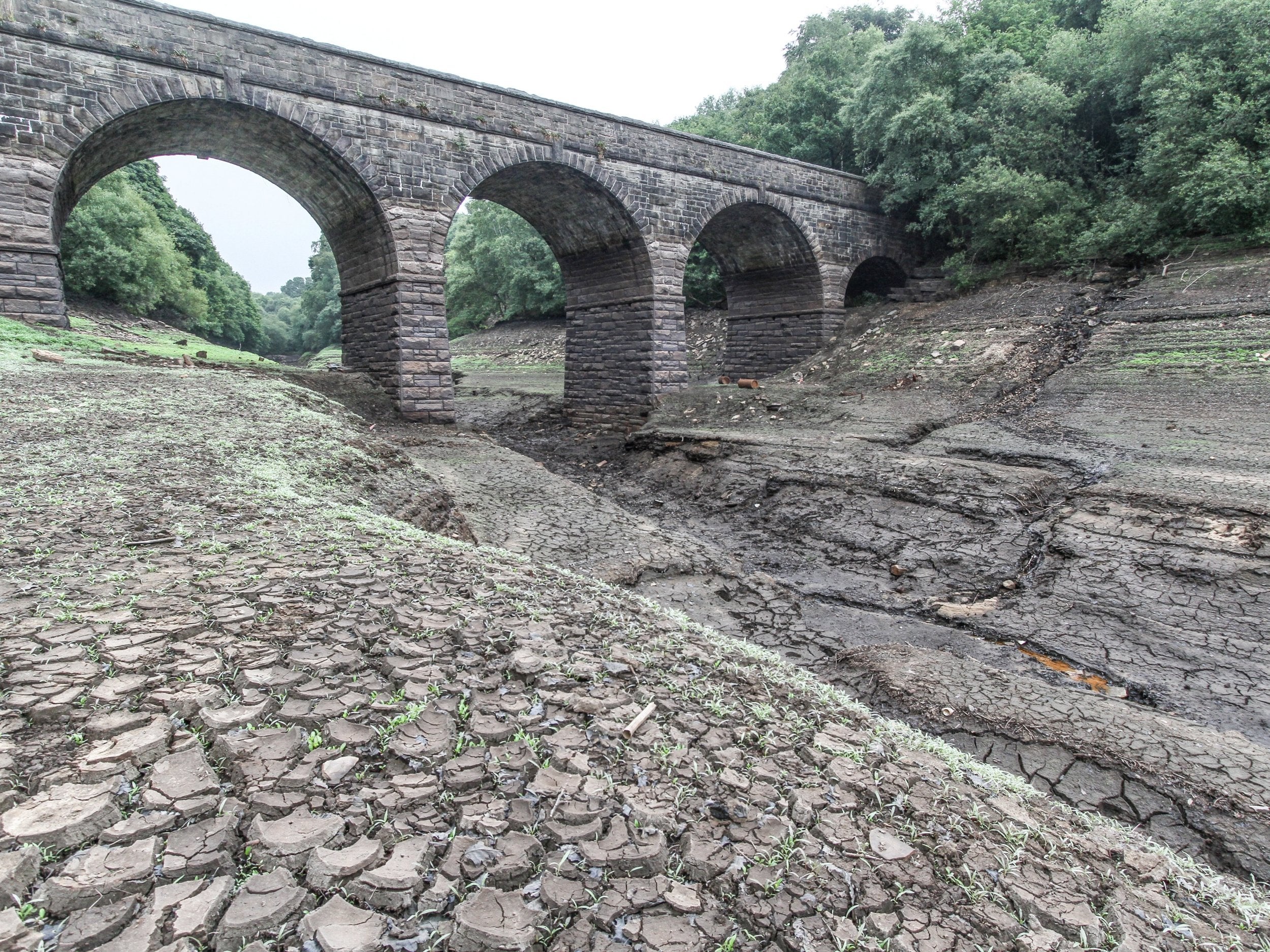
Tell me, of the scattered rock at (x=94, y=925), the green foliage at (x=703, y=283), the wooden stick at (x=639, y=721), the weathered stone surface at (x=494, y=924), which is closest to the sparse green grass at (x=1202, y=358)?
the wooden stick at (x=639, y=721)

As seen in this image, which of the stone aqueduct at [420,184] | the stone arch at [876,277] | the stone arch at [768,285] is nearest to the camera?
the stone aqueduct at [420,184]

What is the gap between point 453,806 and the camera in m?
1.66

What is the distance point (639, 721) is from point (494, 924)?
2.73ft

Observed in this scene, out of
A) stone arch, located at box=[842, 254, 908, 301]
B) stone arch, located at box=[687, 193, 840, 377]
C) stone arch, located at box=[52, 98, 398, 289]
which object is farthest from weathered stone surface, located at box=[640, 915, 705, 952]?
stone arch, located at box=[842, 254, 908, 301]

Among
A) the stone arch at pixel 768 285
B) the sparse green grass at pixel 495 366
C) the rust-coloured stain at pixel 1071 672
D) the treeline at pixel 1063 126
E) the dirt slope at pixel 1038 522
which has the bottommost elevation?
the rust-coloured stain at pixel 1071 672

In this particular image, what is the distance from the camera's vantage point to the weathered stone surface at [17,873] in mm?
1227

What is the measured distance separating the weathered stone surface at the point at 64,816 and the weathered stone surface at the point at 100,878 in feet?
0.19

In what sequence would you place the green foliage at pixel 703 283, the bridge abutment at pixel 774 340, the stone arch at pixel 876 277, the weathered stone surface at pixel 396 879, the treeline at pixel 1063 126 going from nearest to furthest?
the weathered stone surface at pixel 396 879 < the treeline at pixel 1063 126 < the bridge abutment at pixel 774 340 < the stone arch at pixel 876 277 < the green foliage at pixel 703 283

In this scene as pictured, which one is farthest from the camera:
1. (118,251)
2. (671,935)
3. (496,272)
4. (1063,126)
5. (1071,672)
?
(496,272)

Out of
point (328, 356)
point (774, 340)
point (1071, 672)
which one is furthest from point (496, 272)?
point (1071, 672)

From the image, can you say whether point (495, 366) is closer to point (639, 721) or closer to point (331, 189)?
point (331, 189)

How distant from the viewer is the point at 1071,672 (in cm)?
419

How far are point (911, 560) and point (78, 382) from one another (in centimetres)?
782

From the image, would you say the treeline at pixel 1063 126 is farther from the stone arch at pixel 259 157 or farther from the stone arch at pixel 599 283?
the stone arch at pixel 259 157
